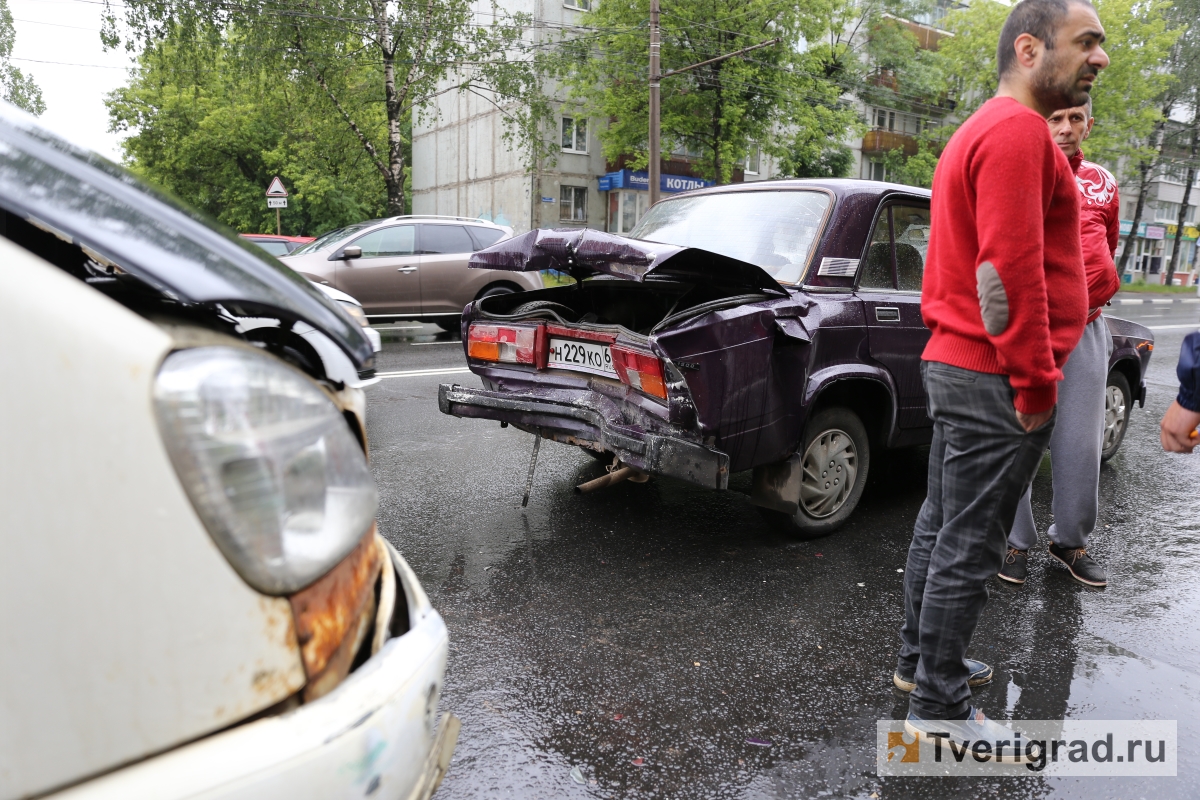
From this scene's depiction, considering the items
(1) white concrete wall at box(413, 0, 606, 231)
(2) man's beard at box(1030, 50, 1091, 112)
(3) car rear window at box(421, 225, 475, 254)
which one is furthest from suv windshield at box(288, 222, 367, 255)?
(1) white concrete wall at box(413, 0, 606, 231)

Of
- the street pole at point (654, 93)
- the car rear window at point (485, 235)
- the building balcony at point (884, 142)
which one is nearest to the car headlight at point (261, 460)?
the car rear window at point (485, 235)

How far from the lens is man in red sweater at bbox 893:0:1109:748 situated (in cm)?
212

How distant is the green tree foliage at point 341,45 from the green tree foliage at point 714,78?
4.97 meters

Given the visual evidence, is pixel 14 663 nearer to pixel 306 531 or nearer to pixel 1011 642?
pixel 306 531

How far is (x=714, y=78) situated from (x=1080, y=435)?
2656 centimetres

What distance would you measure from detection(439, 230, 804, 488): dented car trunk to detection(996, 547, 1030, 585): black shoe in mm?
1297

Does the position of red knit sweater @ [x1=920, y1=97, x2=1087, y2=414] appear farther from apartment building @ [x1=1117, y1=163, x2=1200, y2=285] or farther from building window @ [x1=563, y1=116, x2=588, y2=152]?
apartment building @ [x1=1117, y1=163, x2=1200, y2=285]

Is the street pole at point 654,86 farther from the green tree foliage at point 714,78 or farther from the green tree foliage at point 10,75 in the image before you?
the green tree foliage at point 10,75

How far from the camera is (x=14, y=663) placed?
0.92 m

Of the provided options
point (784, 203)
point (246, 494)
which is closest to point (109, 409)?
point (246, 494)

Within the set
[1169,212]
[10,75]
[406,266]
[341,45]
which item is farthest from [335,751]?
[1169,212]

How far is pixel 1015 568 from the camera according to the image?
378cm

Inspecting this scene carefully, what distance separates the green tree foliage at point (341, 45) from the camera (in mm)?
19516

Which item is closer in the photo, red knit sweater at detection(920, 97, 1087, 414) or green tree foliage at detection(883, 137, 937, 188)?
red knit sweater at detection(920, 97, 1087, 414)
